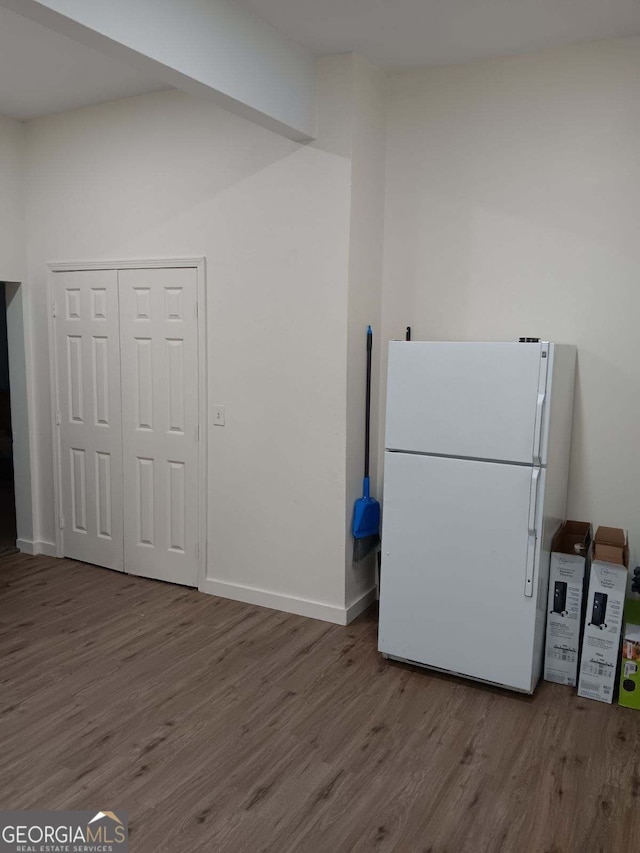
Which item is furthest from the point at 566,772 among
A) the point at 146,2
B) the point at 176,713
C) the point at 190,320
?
the point at 146,2

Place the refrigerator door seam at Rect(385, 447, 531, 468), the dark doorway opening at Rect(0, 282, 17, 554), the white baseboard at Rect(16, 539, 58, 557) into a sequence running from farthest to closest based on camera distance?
the dark doorway opening at Rect(0, 282, 17, 554) → the white baseboard at Rect(16, 539, 58, 557) → the refrigerator door seam at Rect(385, 447, 531, 468)

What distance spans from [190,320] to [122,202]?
0.86 m

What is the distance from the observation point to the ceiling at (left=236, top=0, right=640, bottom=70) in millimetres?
2773

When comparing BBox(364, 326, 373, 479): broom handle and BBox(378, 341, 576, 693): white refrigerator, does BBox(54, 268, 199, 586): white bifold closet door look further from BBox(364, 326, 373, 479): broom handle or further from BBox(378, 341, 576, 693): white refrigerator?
BBox(378, 341, 576, 693): white refrigerator

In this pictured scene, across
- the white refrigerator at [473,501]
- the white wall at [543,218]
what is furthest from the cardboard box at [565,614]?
the white wall at [543,218]

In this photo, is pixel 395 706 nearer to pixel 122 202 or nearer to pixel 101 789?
pixel 101 789

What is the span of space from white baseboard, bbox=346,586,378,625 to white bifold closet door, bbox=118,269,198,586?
101cm

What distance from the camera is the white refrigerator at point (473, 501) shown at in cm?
282

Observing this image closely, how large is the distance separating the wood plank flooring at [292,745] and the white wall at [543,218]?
117cm

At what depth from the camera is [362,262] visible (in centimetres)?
353

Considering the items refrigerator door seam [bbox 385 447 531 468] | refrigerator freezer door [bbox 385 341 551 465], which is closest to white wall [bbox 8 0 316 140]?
refrigerator freezer door [bbox 385 341 551 465]

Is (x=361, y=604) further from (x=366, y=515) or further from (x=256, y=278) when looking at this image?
(x=256, y=278)

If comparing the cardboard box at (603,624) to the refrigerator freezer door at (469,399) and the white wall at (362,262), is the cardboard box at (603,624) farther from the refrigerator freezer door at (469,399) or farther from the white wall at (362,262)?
the white wall at (362,262)

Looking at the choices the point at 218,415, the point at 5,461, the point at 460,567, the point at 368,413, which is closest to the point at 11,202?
the point at 218,415
